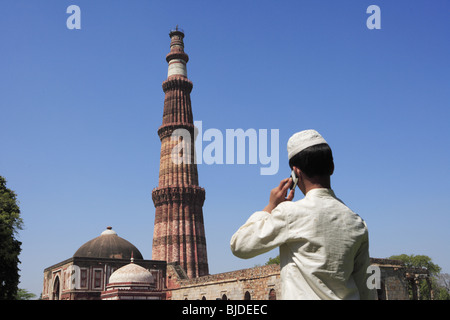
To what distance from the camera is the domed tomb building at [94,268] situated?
36.7 m

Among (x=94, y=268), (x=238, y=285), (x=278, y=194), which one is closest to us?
(x=278, y=194)

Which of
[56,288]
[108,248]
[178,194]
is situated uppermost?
[178,194]

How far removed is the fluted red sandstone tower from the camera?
4112 cm

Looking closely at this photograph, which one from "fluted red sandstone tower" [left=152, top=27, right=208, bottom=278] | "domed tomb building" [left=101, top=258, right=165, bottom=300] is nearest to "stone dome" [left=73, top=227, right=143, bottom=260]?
"fluted red sandstone tower" [left=152, top=27, right=208, bottom=278]

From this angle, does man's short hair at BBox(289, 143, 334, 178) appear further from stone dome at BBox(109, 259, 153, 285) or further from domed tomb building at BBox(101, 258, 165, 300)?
stone dome at BBox(109, 259, 153, 285)

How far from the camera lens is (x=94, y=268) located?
123ft

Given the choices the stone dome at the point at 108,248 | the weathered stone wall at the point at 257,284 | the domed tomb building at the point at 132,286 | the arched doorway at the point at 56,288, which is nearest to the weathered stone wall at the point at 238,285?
the weathered stone wall at the point at 257,284

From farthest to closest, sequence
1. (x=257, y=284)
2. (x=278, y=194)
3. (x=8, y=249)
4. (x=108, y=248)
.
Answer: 1. (x=108, y=248)
2. (x=257, y=284)
3. (x=8, y=249)
4. (x=278, y=194)

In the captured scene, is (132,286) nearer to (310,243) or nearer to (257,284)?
(257,284)

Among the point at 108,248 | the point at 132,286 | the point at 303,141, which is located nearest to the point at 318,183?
the point at 303,141

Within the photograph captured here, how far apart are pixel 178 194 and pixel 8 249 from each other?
72.4 ft

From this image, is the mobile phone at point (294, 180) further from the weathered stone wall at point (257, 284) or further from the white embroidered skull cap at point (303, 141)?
the weathered stone wall at point (257, 284)

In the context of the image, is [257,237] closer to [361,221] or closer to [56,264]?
[361,221]

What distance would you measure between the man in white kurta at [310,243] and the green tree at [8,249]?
849 inches
